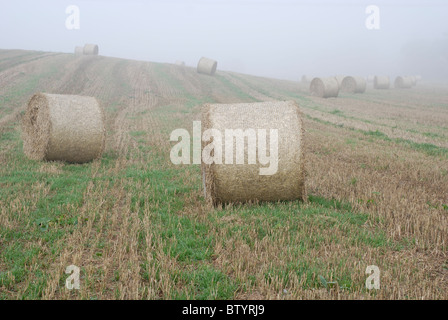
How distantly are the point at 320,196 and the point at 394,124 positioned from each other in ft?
36.7

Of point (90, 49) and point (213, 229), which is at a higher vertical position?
point (90, 49)

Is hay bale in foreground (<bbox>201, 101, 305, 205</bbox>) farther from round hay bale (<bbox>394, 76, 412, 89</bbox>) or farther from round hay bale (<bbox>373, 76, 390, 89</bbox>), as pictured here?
round hay bale (<bbox>394, 76, 412, 89</bbox>)

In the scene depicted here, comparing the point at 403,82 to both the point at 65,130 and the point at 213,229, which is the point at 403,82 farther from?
the point at 213,229

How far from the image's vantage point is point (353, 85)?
32.0 meters

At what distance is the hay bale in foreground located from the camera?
19.9ft

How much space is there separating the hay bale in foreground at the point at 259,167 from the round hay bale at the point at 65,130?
12.9 ft

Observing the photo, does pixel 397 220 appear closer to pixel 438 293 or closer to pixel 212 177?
pixel 438 293

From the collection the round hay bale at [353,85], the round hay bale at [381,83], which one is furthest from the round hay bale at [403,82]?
the round hay bale at [353,85]

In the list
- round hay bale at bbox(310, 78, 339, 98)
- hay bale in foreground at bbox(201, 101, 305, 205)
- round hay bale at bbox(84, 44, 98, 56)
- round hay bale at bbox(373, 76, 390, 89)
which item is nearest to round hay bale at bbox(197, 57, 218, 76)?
round hay bale at bbox(310, 78, 339, 98)

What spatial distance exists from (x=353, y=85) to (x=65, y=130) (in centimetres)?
2837

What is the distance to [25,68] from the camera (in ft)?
89.7

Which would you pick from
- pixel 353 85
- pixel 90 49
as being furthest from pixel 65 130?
pixel 90 49

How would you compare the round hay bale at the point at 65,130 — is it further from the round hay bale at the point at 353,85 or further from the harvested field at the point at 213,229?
the round hay bale at the point at 353,85
